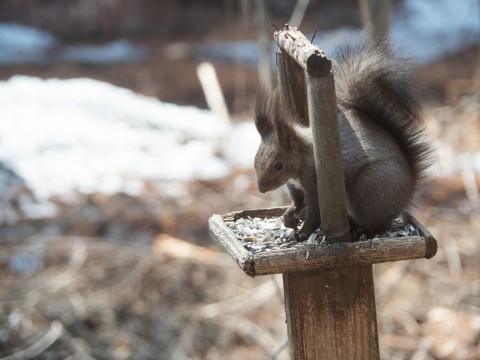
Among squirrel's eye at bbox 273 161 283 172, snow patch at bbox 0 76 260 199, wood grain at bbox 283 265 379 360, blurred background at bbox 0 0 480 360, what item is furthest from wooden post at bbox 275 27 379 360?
snow patch at bbox 0 76 260 199

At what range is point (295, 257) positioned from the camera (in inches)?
62.9

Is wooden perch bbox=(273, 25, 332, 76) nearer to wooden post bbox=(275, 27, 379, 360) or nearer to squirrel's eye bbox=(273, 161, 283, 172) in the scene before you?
wooden post bbox=(275, 27, 379, 360)

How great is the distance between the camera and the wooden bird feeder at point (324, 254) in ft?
5.03

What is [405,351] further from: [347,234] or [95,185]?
[95,185]

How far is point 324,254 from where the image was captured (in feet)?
A: 5.25

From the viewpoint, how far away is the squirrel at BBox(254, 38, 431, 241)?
167 centimetres

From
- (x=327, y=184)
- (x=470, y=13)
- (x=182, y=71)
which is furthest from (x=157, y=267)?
(x=470, y=13)

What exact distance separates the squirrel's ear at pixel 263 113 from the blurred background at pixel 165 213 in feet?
1.22

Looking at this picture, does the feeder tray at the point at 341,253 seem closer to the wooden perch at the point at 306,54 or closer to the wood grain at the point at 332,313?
the wood grain at the point at 332,313

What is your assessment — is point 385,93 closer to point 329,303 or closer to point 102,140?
point 329,303

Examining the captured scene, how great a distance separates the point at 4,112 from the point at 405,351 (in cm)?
360

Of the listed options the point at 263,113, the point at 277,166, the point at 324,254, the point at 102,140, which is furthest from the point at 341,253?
the point at 102,140

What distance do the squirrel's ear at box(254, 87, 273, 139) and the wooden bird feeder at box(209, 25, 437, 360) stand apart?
93 mm

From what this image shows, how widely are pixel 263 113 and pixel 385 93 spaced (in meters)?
0.28
